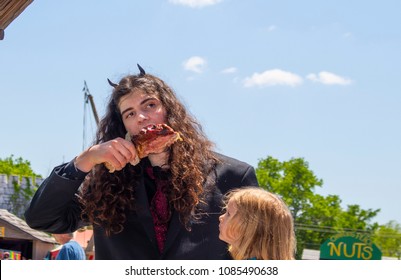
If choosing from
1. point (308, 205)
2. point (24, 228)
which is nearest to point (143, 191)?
point (24, 228)

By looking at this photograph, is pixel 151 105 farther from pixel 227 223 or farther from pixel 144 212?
pixel 227 223

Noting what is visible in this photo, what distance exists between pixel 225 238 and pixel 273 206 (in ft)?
0.78

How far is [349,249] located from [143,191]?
13082 millimetres

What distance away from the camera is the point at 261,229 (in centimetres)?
290

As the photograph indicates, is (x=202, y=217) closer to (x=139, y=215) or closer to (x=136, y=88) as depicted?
(x=139, y=215)

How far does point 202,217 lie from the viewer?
334 centimetres

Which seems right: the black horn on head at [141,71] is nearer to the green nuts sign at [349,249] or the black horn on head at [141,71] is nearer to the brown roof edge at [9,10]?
the brown roof edge at [9,10]

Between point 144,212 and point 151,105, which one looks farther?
point 151,105

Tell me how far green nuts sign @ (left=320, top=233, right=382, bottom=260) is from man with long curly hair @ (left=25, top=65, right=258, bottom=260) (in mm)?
12246

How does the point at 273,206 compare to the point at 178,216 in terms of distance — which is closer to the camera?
the point at 273,206
